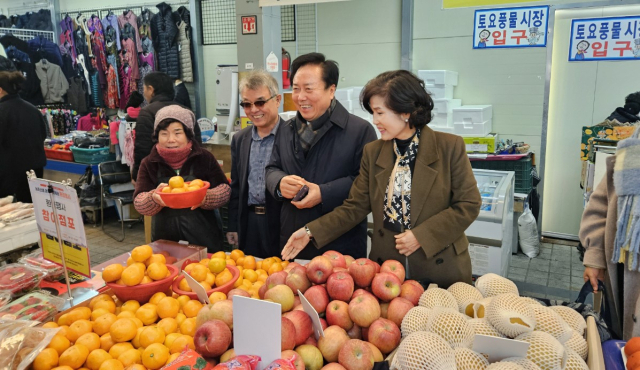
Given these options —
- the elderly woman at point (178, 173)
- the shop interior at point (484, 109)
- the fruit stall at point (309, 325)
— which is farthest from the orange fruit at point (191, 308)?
the shop interior at point (484, 109)

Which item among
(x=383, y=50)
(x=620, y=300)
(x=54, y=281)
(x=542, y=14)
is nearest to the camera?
(x=620, y=300)

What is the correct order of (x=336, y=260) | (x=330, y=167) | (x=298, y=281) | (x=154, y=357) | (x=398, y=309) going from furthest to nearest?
(x=330, y=167)
(x=336, y=260)
(x=298, y=281)
(x=398, y=309)
(x=154, y=357)

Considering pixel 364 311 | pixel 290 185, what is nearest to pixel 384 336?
pixel 364 311

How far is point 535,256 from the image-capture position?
546cm

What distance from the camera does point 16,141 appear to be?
4.95m

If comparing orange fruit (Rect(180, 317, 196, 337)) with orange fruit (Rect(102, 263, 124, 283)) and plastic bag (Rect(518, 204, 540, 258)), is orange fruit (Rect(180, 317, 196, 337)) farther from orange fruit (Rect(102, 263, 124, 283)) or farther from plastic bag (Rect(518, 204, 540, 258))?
plastic bag (Rect(518, 204, 540, 258))

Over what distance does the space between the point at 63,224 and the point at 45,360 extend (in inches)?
25.6

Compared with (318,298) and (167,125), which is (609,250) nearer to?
(318,298)

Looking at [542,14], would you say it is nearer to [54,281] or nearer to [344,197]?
[344,197]

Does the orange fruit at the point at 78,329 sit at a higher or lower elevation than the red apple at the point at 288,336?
lower

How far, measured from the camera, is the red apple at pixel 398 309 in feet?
5.29

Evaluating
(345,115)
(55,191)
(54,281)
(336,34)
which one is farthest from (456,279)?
(336,34)

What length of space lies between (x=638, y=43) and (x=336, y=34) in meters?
3.85

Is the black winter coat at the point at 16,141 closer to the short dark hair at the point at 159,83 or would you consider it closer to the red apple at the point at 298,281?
the short dark hair at the point at 159,83
